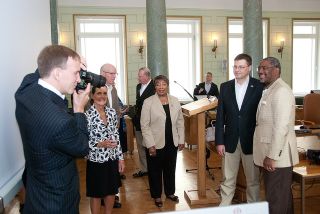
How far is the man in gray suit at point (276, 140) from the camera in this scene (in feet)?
8.75

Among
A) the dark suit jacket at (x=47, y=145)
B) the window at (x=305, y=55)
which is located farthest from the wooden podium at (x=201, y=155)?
the window at (x=305, y=55)

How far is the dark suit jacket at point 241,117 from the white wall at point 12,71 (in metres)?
1.88

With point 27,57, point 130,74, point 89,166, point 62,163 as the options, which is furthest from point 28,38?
point 130,74

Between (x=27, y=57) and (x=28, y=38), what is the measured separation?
129 millimetres

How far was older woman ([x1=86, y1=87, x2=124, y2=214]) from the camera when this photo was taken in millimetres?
2895

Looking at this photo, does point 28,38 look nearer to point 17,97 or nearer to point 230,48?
point 17,97

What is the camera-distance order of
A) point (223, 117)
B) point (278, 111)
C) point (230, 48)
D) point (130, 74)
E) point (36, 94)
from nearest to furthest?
point (36, 94)
point (278, 111)
point (223, 117)
point (130, 74)
point (230, 48)

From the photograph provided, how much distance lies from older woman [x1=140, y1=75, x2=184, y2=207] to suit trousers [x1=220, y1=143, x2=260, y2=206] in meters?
0.65

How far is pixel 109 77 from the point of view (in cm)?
387

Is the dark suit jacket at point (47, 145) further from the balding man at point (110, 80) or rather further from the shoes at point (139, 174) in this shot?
the shoes at point (139, 174)

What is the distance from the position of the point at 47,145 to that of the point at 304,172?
2.23m

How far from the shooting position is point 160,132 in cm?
357

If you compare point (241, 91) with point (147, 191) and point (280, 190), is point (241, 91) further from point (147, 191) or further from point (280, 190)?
point (147, 191)

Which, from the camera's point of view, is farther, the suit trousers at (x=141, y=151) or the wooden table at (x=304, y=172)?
the suit trousers at (x=141, y=151)
